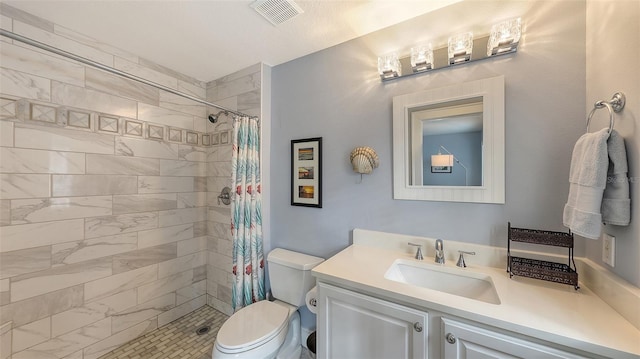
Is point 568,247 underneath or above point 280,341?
above

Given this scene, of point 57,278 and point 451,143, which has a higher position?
point 451,143

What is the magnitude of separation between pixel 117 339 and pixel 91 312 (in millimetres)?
316

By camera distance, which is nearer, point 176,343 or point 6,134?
point 6,134

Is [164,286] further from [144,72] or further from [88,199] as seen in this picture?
[144,72]

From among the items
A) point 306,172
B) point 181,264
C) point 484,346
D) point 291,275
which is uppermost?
point 306,172

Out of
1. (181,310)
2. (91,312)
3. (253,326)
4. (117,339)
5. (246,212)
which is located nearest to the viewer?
(253,326)

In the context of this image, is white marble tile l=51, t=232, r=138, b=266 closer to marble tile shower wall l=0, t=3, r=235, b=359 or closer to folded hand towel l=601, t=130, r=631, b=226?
marble tile shower wall l=0, t=3, r=235, b=359

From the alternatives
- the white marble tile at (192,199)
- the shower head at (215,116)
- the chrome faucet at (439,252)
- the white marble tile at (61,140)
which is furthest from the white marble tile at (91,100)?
the chrome faucet at (439,252)

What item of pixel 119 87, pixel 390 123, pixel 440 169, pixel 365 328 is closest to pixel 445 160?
pixel 440 169

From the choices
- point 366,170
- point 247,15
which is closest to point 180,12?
point 247,15

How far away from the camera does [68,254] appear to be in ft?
5.09

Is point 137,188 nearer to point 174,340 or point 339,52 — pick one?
point 174,340

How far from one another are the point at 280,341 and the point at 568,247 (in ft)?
5.26

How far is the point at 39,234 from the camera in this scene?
56.9 inches
